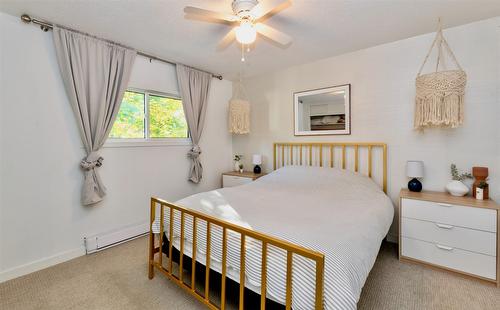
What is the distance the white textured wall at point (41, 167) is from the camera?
2029 mm

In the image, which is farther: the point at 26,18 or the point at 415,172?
the point at 415,172

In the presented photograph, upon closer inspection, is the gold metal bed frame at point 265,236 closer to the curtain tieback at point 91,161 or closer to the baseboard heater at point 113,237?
the baseboard heater at point 113,237

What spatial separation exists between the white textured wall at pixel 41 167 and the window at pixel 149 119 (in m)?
0.22

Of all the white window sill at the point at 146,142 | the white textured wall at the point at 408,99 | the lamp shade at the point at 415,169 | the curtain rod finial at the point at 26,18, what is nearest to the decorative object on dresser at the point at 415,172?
the lamp shade at the point at 415,169

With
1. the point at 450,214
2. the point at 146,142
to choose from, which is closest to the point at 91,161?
the point at 146,142

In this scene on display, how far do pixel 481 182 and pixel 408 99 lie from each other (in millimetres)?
1077

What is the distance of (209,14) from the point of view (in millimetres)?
1666

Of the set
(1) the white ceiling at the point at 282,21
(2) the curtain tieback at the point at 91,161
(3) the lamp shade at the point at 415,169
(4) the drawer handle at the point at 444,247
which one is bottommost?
(4) the drawer handle at the point at 444,247

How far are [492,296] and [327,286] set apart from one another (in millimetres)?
1775

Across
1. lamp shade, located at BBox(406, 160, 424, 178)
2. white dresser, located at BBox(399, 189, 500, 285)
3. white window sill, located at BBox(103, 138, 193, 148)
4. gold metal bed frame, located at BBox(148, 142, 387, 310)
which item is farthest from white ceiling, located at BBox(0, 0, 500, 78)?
white dresser, located at BBox(399, 189, 500, 285)

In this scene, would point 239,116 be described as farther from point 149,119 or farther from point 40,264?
point 40,264

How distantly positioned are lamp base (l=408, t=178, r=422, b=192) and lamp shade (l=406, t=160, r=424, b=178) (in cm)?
9

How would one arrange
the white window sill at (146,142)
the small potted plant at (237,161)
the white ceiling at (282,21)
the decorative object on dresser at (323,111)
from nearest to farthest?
the white ceiling at (282,21), the white window sill at (146,142), the decorative object on dresser at (323,111), the small potted plant at (237,161)

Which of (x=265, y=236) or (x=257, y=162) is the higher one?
(x=257, y=162)
